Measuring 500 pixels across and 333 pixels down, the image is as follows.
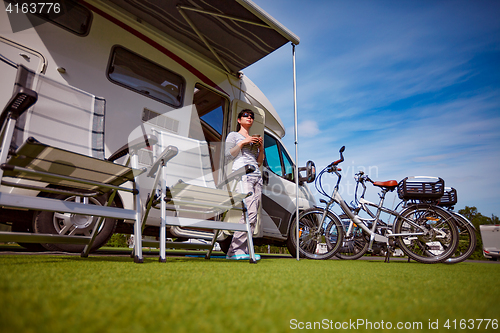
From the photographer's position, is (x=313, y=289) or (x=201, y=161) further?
(x=201, y=161)

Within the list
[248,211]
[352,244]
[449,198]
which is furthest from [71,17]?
[449,198]

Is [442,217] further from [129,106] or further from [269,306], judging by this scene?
[129,106]

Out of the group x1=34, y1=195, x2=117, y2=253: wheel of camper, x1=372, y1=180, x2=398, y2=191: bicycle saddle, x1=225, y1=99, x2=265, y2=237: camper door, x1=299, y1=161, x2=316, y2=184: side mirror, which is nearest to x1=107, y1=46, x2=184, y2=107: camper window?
x1=225, y1=99, x2=265, y2=237: camper door

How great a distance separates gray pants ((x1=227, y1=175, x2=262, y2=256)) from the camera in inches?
101

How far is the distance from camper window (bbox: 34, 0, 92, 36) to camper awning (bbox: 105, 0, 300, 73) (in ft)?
1.26

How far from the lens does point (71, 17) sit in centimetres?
247

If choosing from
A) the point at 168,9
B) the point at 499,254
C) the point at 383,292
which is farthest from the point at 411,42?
the point at 383,292

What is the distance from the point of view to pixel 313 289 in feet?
3.19

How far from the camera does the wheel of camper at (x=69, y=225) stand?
2.29 meters

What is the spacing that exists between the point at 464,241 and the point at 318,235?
61.9 inches

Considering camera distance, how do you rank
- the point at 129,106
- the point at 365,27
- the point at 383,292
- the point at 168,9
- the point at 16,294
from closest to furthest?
the point at 16,294, the point at 383,292, the point at 129,106, the point at 168,9, the point at 365,27

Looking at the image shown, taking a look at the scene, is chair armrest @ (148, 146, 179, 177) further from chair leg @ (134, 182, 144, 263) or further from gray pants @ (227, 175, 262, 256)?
gray pants @ (227, 175, 262, 256)

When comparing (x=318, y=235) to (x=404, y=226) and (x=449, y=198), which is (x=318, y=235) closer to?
(x=404, y=226)

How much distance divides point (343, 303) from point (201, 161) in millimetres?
2193
